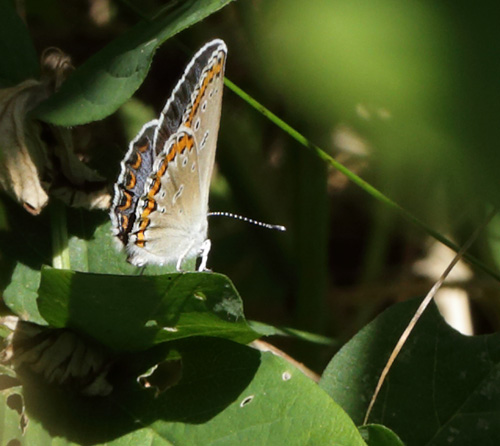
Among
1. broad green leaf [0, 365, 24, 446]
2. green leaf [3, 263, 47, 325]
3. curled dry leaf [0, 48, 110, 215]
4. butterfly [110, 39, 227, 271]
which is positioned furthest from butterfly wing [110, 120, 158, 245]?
broad green leaf [0, 365, 24, 446]

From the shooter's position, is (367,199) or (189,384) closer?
(189,384)

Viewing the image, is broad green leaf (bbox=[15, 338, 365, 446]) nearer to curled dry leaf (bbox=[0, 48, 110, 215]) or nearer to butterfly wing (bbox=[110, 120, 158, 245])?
butterfly wing (bbox=[110, 120, 158, 245])

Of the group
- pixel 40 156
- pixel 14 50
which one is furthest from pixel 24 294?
pixel 14 50

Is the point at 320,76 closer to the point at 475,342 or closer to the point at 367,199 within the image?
the point at 475,342

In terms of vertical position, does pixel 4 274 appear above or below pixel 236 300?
below

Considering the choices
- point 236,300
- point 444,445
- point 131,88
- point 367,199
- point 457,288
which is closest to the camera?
point 236,300

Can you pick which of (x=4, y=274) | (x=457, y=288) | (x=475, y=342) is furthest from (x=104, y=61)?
(x=457, y=288)
